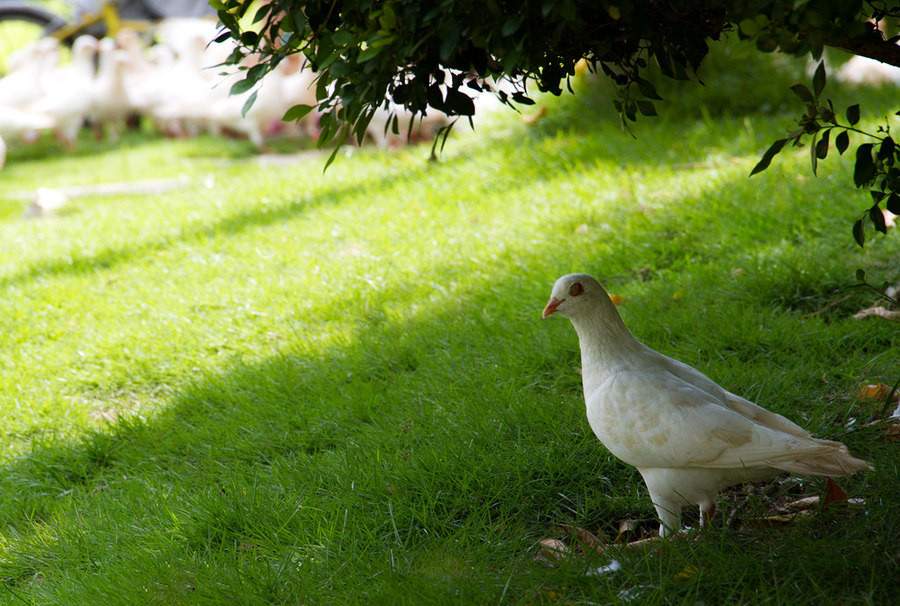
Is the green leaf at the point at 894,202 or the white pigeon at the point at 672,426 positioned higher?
the green leaf at the point at 894,202

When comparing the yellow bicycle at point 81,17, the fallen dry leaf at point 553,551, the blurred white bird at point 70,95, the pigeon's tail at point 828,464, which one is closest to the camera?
the pigeon's tail at point 828,464

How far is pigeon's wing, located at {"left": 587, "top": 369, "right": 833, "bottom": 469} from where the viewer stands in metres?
2.23

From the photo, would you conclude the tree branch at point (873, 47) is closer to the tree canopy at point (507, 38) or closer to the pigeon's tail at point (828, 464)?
the tree canopy at point (507, 38)

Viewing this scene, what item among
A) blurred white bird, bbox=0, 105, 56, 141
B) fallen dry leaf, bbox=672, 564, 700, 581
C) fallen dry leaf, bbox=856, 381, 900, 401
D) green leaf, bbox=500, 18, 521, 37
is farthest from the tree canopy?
blurred white bird, bbox=0, 105, 56, 141

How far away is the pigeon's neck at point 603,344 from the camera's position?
8.20 ft

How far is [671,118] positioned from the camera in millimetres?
7023

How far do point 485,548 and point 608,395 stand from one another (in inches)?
22.5

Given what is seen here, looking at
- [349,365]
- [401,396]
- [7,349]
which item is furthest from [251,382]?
[7,349]

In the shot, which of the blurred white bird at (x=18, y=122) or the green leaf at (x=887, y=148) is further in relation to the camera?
the blurred white bird at (x=18, y=122)

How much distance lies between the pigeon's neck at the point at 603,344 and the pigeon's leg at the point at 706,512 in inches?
18.2

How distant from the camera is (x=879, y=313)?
3.51 metres

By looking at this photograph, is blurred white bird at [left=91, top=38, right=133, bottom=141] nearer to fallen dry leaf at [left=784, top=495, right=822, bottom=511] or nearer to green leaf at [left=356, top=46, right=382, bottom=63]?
green leaf at [left=356, top=46, right=382, bottom=63]

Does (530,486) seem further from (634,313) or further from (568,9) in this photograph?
(568,9)

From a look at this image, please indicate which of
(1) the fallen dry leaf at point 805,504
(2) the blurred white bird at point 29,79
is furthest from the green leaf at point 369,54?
(2) the blurred white bird at point 29,79
